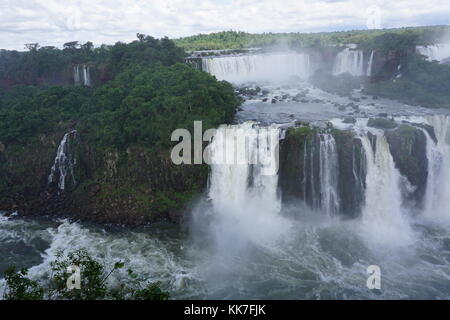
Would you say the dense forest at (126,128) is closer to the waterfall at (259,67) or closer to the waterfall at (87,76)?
the waterfall at (87,76)

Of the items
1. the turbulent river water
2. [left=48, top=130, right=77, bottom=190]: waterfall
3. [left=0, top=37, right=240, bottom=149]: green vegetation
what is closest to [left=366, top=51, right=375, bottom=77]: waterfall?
the turbulent river water

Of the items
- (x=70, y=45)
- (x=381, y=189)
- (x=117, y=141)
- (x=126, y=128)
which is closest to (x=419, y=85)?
(x=381, y=189)

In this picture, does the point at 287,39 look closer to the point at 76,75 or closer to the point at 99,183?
the point at 76,75

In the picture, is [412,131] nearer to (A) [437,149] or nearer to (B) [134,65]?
(A) [437,149]

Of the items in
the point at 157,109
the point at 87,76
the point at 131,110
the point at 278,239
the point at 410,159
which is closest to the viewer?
the point at 278,239

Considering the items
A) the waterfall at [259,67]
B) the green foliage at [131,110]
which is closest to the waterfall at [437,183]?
the green foliage at [131,110]

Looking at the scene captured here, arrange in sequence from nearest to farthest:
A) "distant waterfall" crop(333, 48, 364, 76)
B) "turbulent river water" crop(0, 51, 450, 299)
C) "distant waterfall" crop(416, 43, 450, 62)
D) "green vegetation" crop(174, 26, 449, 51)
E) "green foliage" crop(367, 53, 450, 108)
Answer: "turbulent river water" crop(0, 51, 450, 299) → "green foliage" crop(367, 53, 450, 108) → "distant waterfall" crop(416, 43, 450, 62) → "distant waterfall" crop(333, 48, 364, 76) → "green vegetation" crop(174, 26, 449, 51)

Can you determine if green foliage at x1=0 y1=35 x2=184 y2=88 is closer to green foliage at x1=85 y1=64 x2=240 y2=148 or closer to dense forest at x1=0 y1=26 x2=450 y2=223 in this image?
dense forest at x1=0 y1=26 x2=450 y2=223
